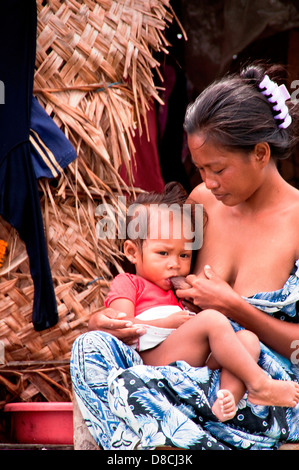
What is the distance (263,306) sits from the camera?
7.09 ft

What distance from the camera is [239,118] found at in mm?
2178

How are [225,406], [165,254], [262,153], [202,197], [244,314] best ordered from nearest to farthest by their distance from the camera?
[225,406]
[244,314]
[262,153]
[165,254]
[202,197]

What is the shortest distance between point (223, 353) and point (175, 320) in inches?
11.2

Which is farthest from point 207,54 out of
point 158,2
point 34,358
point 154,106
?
point 34,358

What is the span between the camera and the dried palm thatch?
2.75m

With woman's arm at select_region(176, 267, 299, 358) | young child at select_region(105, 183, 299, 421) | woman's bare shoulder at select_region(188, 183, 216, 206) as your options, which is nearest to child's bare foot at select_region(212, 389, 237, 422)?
young child at select_region(105, 183, 299, 421)

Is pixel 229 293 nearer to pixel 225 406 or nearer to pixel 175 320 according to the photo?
pixel 175 320

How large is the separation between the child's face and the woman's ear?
366 millimetres

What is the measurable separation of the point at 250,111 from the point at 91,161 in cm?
87

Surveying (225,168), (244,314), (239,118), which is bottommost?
(244,314)

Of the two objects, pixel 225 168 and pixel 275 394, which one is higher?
pixel 225 168

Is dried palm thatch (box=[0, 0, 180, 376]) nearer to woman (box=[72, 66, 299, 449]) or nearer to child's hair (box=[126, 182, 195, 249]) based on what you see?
child's hair (box=[126, 182, 195, 249])

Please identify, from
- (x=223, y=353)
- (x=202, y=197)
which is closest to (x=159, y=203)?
(x=202, y=197)
